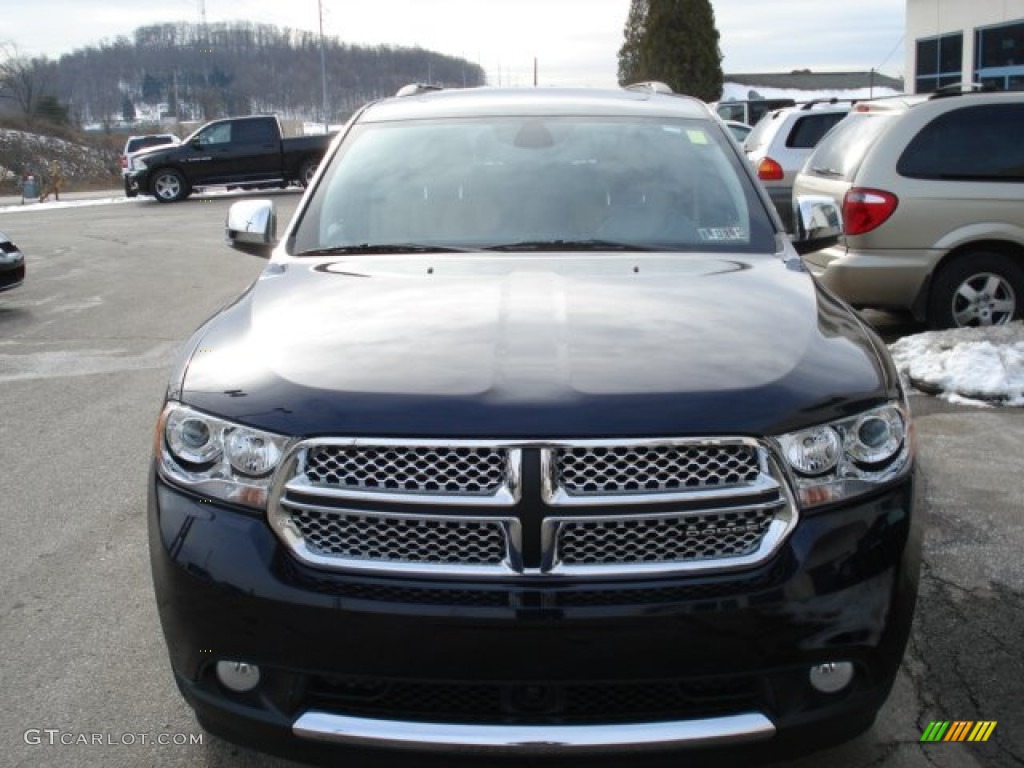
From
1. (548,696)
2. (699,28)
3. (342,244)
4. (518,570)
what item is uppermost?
(699,28)

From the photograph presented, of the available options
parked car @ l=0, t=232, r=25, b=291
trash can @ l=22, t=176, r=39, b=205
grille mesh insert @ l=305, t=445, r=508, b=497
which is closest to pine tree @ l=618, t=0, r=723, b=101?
trash can @ l=22, t=176, r=39, b=205

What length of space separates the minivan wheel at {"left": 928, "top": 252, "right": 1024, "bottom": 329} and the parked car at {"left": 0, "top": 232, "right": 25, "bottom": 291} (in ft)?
26.9

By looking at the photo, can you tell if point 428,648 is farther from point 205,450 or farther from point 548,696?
point 205,450

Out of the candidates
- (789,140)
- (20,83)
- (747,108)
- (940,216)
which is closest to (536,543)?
(940,216)

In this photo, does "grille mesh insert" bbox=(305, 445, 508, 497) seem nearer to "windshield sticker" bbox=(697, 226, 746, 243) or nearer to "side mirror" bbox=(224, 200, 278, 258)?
"windshield sticker" bbox=(697, 226, 746, 243)

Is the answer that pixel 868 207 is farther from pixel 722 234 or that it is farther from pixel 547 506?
pixel 547 506

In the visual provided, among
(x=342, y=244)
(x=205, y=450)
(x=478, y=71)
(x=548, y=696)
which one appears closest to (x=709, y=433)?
(x=548, y=696)

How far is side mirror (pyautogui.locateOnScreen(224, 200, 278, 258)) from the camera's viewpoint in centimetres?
430

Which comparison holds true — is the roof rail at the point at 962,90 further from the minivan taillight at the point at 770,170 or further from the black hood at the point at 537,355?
the black hood at the point at 537,355

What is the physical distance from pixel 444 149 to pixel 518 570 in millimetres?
2210

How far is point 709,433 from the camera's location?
7.98 ft

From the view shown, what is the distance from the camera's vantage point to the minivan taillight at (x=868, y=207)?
8.02m

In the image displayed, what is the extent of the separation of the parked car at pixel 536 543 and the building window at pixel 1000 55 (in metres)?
23.9

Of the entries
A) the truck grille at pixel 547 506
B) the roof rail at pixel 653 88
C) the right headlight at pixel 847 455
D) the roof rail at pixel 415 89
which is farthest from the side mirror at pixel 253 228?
the right headlight at pixel 847 455
